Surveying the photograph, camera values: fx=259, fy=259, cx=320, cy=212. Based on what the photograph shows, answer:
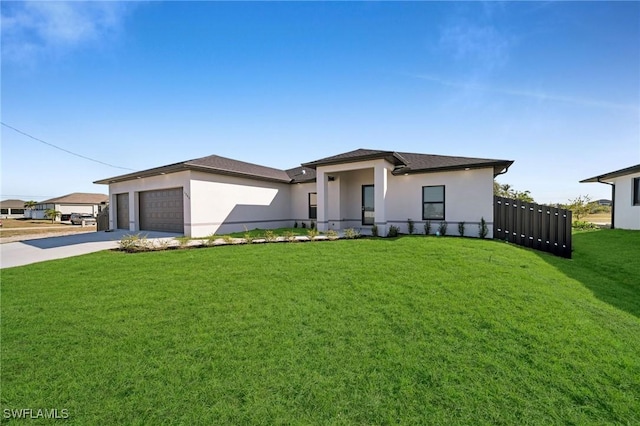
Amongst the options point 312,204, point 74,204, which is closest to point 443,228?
point 312,204

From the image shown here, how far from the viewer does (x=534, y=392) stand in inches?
119

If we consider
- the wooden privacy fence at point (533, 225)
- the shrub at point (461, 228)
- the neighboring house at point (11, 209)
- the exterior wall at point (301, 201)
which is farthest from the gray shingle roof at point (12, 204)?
the wooden privacy fence at point (533, 225)

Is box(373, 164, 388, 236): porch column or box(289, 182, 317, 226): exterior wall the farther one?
box(289, 182, 317, 226): exterior wall

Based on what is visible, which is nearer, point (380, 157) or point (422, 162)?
point (380, 157)

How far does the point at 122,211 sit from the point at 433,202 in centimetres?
1980

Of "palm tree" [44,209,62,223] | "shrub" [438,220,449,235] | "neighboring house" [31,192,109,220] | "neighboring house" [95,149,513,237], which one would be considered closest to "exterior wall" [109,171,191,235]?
"neighboring house" [95,149,513,237]

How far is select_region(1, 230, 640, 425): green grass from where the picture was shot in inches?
112

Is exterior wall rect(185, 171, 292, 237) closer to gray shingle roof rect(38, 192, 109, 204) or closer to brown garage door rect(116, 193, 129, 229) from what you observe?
brown garage door rect(116, 193, 129, 229)

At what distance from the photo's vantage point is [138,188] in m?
16.1

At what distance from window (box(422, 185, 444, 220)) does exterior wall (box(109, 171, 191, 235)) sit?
464 inches

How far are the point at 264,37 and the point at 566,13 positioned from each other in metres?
10.6

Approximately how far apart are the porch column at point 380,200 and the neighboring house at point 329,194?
0.15 feet

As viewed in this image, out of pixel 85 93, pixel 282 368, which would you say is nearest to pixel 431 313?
pixel 282 368

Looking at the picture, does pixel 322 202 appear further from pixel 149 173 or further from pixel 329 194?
pixel 149 173
